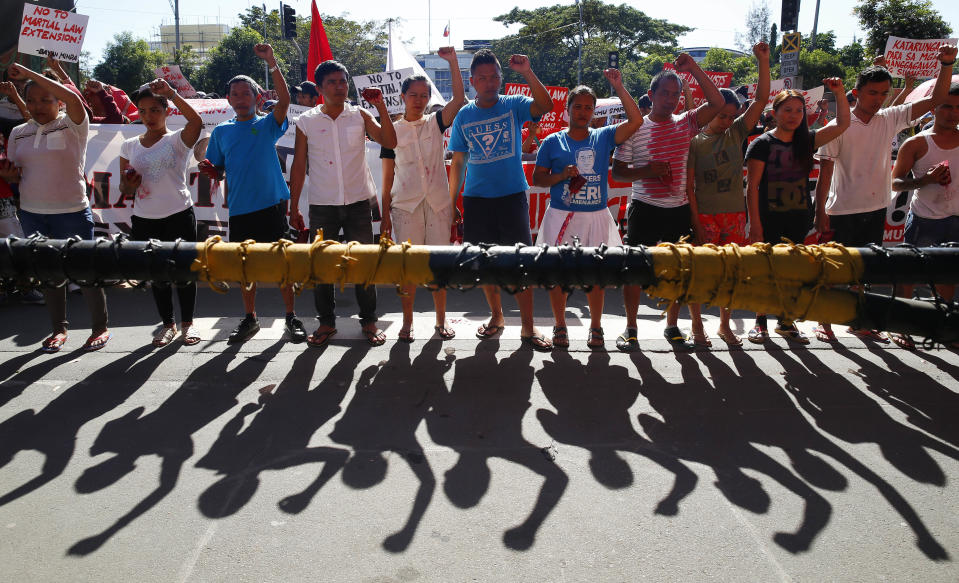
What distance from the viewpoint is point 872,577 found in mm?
2018

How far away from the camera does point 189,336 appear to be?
4512 millimetres

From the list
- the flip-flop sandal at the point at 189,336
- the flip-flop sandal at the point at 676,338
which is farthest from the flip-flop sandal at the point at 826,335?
the flip-flop sandal at the point at 189,336

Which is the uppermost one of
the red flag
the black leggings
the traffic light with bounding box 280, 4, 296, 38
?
the traffic light with bounding box 280, 4, 296, 38

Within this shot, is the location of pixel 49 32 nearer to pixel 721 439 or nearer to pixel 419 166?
pixel 419 166

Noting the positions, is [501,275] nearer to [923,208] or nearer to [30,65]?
[923,208]

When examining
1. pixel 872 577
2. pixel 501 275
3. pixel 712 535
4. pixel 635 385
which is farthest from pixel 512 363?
pixel 872 577

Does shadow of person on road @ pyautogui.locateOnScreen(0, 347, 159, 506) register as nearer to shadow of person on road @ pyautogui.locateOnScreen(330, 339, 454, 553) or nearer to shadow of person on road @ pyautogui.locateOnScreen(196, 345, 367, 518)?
shadow of person on road @ pyautogui.locateOnScreen(196, 345, 367, 518)

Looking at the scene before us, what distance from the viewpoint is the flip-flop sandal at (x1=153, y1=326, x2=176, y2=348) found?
448cm

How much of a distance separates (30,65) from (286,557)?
733cm

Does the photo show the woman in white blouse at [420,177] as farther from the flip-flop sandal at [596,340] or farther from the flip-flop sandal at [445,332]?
the flip-flop sandal at [596,340]

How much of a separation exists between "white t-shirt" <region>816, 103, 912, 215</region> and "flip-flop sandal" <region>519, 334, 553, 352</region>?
2.50 m

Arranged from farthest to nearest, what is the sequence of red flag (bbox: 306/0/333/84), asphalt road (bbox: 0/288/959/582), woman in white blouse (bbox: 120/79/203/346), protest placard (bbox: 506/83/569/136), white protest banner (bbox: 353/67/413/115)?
protest placard (bbox: 506/83/569/136) < red flag (bbox: 306/0/333/84) < white protest banner (bbox: 353/67/413/115) < woman in white blouse (bbox: 120/79/203/346) < asphalt road (bbox: 0/288/959/582)

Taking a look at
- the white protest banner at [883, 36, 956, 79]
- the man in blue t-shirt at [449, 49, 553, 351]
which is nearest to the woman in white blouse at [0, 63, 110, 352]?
the man in blue t-shirt at [449, 49, 553, 351]

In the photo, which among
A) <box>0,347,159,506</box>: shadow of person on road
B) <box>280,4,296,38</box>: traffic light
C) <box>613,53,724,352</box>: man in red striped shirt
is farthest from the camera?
<box>280,4,296,38</box>: traffic light
